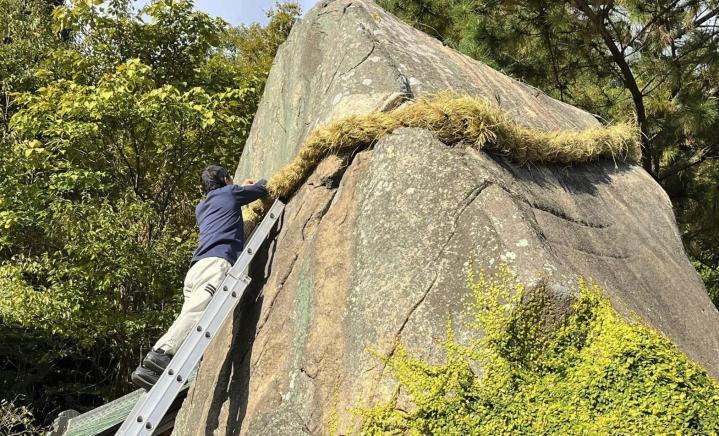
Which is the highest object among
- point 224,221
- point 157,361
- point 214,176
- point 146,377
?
point 214,176

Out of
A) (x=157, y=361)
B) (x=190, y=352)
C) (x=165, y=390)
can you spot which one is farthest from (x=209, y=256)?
(x=165, y=390)

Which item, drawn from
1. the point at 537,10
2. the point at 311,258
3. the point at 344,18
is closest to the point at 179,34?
the point at 537,10

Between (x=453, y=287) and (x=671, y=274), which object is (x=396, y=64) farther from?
(x=671, y=274)

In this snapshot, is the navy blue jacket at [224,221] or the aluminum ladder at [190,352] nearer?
the aluminum ladder at [190,352]

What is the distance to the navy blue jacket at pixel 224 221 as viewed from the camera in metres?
5.44

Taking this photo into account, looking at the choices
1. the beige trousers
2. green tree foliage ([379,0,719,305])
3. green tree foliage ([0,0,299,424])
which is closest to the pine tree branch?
green tree foliage ([379,0,719,305])

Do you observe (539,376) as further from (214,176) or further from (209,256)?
(214,176)

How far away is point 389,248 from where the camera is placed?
4246 millimetres

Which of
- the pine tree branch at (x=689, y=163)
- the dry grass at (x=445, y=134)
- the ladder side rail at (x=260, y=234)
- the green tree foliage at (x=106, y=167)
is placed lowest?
the green tree foliage at (x=106, y=167)

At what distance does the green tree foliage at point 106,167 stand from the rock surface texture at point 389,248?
4451mm

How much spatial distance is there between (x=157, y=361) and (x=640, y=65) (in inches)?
352

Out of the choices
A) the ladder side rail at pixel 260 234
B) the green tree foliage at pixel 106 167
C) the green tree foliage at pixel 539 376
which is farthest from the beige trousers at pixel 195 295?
the green tree foliage at pixel 106 167

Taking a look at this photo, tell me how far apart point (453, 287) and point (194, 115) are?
7072mm

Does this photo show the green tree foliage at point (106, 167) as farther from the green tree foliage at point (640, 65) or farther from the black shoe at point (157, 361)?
the black shoe at point (157, 361)
